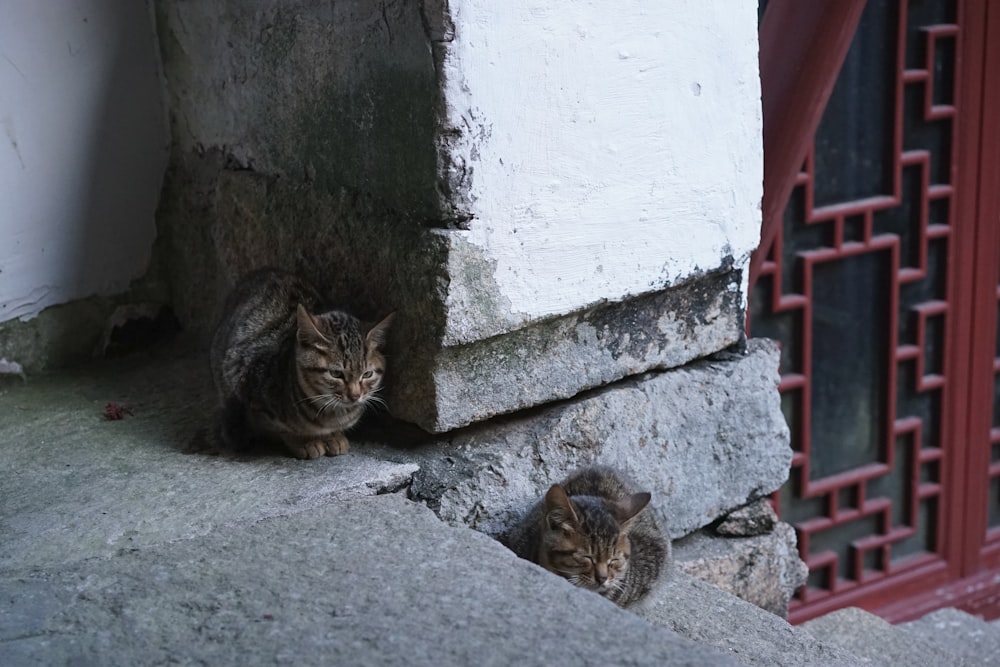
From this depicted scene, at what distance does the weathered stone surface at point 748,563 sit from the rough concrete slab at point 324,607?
0.96 meters

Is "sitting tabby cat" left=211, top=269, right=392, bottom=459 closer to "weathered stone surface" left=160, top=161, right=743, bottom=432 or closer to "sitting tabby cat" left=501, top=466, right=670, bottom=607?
"weathered stone surface" left=160, top=161, right=743, bottom=432

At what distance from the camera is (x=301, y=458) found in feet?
7.88

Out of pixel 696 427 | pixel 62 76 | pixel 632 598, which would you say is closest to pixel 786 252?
pixel 696 427

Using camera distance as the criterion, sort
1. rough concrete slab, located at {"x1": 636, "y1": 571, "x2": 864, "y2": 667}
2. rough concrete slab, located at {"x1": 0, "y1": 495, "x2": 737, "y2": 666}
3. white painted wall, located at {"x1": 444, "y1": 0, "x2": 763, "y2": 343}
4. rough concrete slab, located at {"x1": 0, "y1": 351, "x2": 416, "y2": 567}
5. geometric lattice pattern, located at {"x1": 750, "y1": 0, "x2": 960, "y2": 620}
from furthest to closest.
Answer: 1. geometric lattice pattern, located at {"x1": 750, "y1": 0, "x2": 960, "y2": 620}
2. rough concrete slab, located at {"x1": 636, "y1": 571, "x2": 864, "y2": 667}
3. white painted wall, located at {"x1": 444, "y1": 0, "x2": 763, "y2": 343}
4. rough concrete slab, located at {"x1": 0, "y1": 351, "x2": 416, "y2": 567}
5. rough concrete slab, located at {"x1": 0, "y1": 495, "x2": 737, "y2": 666}

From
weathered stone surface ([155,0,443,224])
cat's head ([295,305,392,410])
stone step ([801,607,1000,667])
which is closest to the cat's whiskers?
cat's head ([295,305,392,410])

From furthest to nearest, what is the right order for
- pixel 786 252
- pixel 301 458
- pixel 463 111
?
pixel 786 252
pixel 301 458
pixel 463 111

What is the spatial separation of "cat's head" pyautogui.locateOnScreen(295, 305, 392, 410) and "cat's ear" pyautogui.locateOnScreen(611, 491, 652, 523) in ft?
1.88

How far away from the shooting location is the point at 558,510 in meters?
2.41

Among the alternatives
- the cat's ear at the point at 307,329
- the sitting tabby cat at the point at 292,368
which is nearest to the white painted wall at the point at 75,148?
the sitting tabby cat at the point at 292,368

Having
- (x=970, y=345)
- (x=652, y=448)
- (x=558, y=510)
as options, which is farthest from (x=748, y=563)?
(x=970, y=345)

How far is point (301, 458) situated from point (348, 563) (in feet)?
1.80

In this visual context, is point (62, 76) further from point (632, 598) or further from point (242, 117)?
point (632, 598)

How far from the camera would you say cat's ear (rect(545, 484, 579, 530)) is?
2367 millimetres

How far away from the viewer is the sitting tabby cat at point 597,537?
7.96 ft
